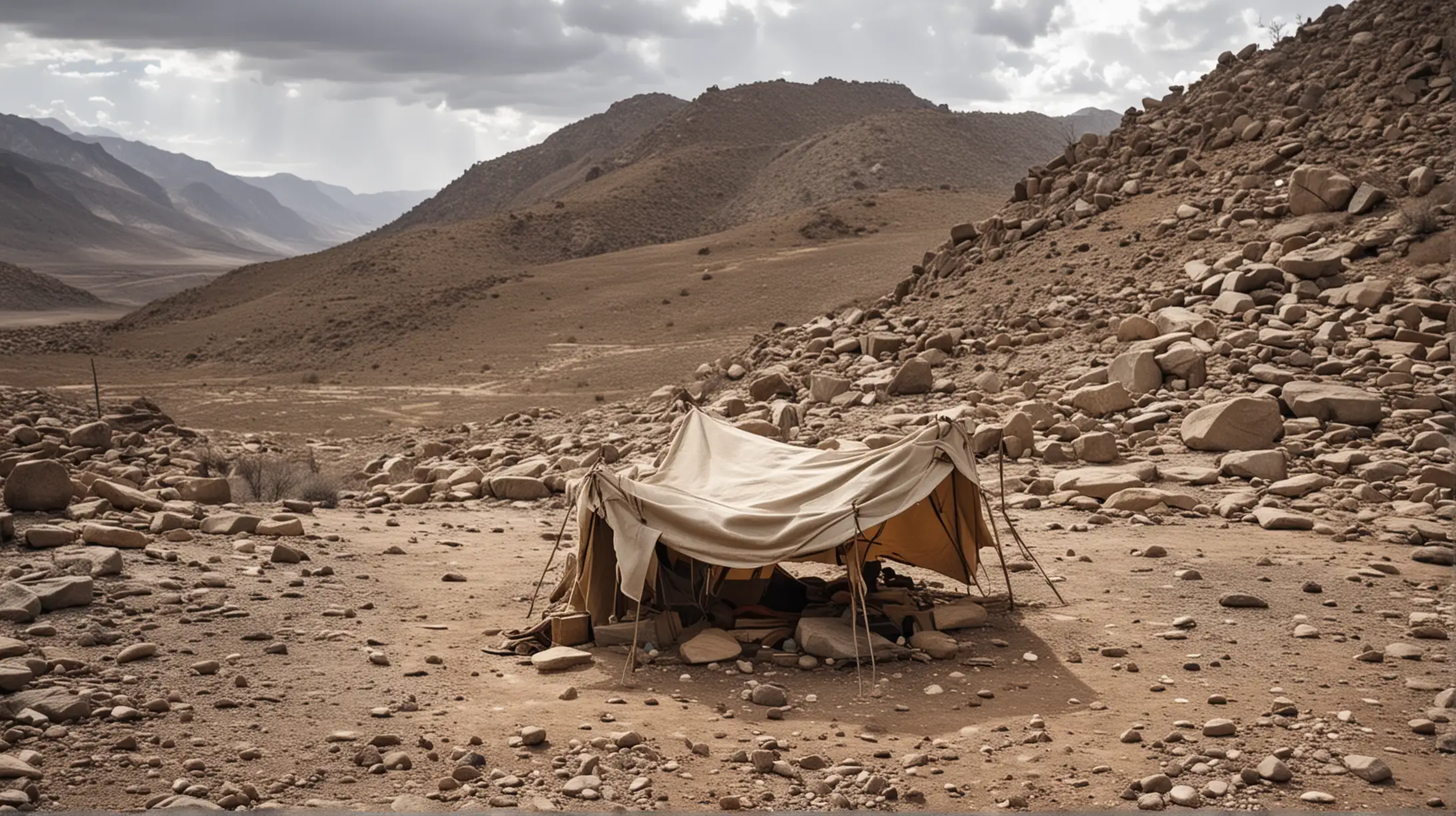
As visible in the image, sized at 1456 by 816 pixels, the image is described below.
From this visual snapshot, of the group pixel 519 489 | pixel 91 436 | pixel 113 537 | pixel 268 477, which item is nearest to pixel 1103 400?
pixel 519 489

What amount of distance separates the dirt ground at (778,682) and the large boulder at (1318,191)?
8.60 metres

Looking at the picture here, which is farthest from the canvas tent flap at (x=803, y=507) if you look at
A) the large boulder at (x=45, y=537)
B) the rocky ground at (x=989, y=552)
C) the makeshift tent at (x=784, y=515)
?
the large boulder at (x=45, y=537)

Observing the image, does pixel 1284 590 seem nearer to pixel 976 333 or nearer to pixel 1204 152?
pixel 976 333

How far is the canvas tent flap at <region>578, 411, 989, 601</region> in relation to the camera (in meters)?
7.44

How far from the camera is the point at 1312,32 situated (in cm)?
2153

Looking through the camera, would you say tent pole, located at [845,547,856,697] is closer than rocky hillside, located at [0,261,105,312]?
Yes

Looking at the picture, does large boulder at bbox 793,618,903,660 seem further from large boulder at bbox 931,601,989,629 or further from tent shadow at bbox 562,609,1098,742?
large boulder at bbox 931,601,989,629

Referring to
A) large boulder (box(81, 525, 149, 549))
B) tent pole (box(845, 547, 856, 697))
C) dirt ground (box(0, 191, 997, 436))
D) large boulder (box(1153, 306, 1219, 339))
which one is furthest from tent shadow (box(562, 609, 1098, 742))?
dirt ground (box(0, 191, 997, 436))

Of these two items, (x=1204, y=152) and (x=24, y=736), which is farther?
(x=1204, y=152)

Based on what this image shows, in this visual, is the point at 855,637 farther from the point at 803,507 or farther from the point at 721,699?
the point at 803,507

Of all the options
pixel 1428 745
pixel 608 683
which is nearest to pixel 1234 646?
pixel 1428 745

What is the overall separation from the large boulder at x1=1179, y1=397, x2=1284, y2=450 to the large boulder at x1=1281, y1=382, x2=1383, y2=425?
10.7 inches

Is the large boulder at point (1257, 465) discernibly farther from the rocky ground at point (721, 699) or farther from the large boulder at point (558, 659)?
the large boulder at point (558, 659)

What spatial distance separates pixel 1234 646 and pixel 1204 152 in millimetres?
14726
